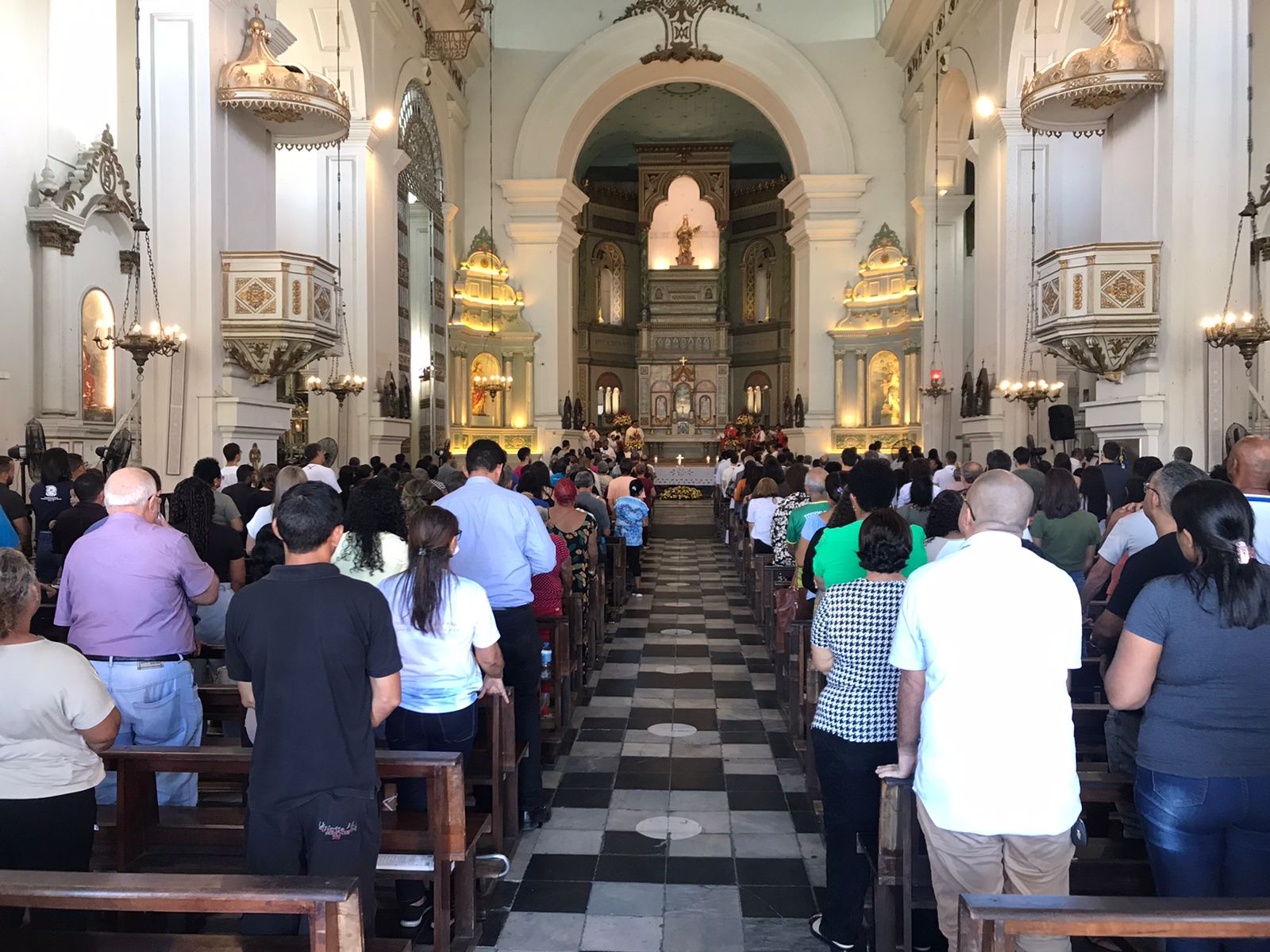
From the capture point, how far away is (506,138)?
22547mm

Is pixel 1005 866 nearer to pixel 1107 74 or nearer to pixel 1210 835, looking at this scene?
pixel 1210 835

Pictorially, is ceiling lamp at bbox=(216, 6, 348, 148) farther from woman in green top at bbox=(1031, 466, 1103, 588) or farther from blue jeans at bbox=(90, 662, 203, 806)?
woman in green top at bbox=(1031, 466, 1103, 588)

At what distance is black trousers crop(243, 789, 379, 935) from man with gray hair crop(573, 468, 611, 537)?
20.7ft

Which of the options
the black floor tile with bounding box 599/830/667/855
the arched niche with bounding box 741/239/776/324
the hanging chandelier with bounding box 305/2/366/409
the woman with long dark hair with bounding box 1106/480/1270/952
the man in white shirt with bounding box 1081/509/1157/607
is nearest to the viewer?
the woman with long dark hair with bounding box 1106/480/1270/952

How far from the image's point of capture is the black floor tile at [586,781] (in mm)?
5285

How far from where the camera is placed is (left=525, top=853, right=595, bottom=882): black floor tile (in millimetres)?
4156

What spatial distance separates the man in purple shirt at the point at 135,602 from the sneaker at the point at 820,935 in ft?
7.98

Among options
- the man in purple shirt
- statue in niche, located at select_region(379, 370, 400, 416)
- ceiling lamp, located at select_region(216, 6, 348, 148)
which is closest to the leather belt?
the man in purple shirt

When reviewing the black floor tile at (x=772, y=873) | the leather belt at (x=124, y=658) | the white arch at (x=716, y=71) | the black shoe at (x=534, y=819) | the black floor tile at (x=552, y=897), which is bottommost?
the black floor tile at (x=552, y=897)

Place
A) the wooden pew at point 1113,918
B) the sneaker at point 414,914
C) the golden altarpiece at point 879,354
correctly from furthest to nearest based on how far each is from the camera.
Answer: the golden altarpiece at point 879,354 < the sneaker at point 414,914 < the wooden pew at point 1113,918

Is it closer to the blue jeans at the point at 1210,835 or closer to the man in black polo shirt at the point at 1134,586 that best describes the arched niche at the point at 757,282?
the man in black polo shirt at the point at 1134,586

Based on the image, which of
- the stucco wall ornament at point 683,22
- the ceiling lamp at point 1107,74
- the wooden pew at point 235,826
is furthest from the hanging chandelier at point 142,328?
the stucco wall ornament at point 683,22

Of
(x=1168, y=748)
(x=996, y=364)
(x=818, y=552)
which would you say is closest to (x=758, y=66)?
(x=996, y=364)

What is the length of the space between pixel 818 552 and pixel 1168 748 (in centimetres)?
163
